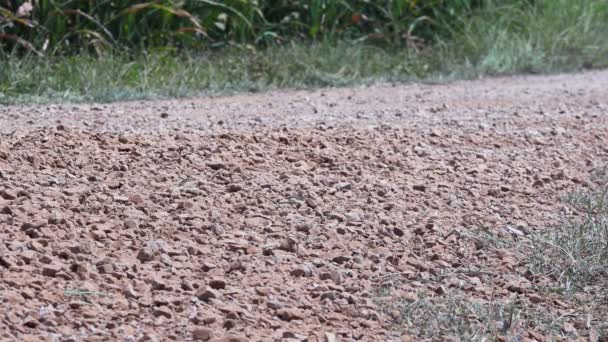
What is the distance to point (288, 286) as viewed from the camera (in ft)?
12.8

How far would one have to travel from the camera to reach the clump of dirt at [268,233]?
3.64 m

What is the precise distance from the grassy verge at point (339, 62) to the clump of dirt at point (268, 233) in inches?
86.6

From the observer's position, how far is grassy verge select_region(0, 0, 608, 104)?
750 cm

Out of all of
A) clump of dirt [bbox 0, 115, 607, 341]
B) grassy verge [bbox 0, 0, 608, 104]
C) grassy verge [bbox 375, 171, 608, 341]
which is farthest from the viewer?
grassy verge [bbox 0, 0, 608, 104]

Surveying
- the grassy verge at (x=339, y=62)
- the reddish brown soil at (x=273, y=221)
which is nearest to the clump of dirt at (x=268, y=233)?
the reddish brown soil at (x=273, y=221)

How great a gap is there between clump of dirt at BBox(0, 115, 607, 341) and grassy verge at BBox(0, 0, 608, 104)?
2.20m

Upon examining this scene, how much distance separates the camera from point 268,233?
434 centimetres

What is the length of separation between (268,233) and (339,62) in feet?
15.2

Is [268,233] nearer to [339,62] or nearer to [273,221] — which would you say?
[273,221]

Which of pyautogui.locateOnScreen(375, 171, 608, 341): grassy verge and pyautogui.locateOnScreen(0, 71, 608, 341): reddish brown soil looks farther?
pyautogui.locateOnScreen(375, 171, 608, 341): grassy verge

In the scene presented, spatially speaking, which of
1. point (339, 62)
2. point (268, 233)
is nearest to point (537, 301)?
point (268, 233)

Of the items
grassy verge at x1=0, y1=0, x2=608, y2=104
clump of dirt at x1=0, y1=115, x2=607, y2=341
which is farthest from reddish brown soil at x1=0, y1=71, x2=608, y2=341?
grassy verge at x1=0, y1=0, x2=608, y2=104

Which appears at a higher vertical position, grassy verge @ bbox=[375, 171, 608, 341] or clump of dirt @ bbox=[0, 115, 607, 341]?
clump of dirt @ bbox=[0, 115, 607, 341]

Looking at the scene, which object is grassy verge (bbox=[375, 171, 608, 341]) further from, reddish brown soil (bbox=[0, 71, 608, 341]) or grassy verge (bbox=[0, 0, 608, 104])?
grassy verge (bbox=[0, 0, 608, 104])
